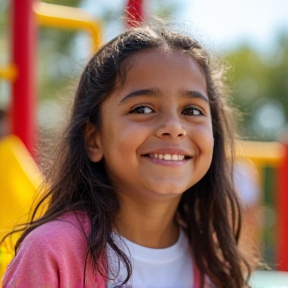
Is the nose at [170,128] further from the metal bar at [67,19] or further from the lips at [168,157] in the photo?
the metal bar at [67,19]

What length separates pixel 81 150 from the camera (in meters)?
1.71

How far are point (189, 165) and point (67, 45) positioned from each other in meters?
13.9

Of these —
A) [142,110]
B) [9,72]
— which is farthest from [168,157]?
[9,72]

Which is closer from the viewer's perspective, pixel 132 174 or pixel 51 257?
pixel 51 257

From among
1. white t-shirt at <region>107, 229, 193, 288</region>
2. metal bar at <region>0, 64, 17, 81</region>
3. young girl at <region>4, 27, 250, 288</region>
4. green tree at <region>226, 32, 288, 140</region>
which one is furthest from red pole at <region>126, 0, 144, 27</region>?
green tree at <region>226, 32, 288, 140</region>

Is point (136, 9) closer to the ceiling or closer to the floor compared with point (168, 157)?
closer to the ceiling

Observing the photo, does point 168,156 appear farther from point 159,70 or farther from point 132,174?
point 159,70

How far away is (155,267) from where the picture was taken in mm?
1705

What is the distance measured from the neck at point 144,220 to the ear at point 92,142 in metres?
0.11

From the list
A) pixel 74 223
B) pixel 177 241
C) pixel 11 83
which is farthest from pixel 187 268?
pixel 11 83

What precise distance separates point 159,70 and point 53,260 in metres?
0.47

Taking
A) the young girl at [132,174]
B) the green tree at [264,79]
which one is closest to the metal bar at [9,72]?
the young girl at [132,174]

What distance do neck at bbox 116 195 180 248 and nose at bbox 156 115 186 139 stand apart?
0.57 feet

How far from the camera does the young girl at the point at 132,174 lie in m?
1.56
